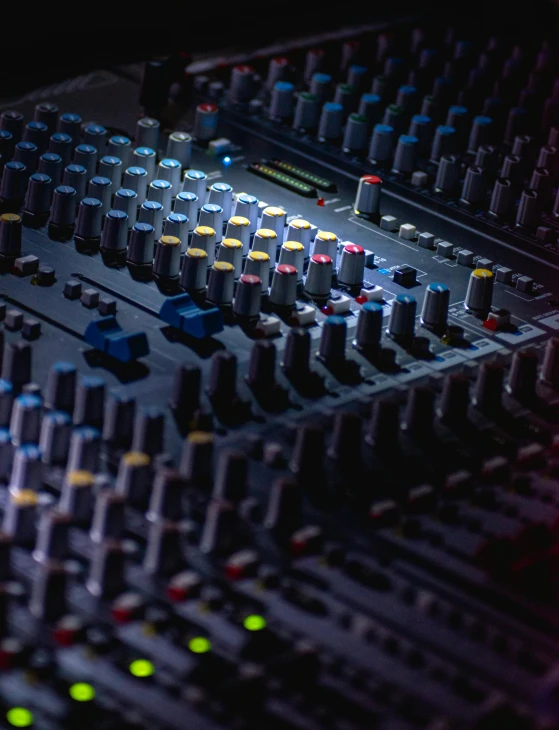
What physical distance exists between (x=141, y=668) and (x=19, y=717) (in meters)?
0.42

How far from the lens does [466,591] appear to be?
5.31 meters

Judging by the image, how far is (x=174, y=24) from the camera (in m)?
10.9

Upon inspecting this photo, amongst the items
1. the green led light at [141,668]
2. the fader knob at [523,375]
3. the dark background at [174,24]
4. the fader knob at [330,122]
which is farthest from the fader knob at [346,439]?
the dark background at [174,24]

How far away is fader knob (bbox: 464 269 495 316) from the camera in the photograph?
24.4 feet

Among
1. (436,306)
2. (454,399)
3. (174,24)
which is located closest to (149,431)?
(454,399)

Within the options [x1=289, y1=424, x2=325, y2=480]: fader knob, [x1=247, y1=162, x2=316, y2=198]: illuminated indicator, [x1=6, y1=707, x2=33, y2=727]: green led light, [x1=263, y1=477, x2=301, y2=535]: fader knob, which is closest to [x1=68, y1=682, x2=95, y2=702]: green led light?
[x1=6, y1=707, x2=33, y2=727]: green led light

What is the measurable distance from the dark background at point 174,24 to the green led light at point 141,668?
533cm

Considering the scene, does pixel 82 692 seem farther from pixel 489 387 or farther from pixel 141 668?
pixel 489 387

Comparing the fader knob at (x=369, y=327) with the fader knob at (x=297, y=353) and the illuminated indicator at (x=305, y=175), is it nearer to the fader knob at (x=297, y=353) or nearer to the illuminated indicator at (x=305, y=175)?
the fader knob at (x=297, y=353)

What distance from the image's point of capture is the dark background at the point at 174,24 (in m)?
9.98

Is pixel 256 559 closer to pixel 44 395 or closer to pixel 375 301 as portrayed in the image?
pixel 44 395

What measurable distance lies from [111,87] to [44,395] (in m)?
3.92

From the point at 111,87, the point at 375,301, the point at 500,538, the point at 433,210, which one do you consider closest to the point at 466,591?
the point at 500,538

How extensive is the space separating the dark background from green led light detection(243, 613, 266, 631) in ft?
17.0
